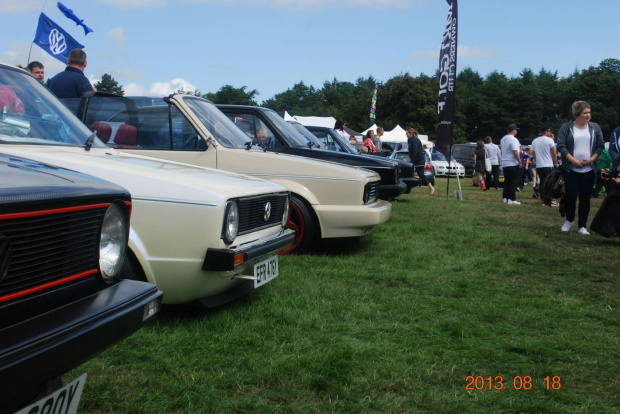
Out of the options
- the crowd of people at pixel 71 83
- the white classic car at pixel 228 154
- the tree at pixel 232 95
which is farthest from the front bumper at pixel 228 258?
the tree at pixel 232 95

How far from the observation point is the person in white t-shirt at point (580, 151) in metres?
8.09

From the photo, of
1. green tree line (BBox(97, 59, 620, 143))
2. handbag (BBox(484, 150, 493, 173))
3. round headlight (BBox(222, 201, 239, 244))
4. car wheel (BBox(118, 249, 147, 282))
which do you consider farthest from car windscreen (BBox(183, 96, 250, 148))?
green tree line (BBox(97, 59, 620, 143))

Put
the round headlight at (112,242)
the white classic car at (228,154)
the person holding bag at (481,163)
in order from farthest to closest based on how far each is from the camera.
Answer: the person holding bag at (481,163), the white classic car at (228,154), the round headlight at (112,242)

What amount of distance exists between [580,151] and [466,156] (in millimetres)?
29953

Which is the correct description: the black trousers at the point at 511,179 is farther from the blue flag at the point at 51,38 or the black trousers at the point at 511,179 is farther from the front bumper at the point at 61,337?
the front bumper at the point at 61,337

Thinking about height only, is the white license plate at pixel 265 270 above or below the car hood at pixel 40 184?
→ below

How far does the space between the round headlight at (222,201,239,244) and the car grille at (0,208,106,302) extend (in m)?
1.57

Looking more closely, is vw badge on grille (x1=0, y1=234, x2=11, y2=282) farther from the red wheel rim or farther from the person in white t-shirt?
the person in white t-shirt

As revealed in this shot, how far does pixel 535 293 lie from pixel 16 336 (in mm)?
4431

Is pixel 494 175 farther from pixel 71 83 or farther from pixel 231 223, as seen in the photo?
pixel 231 223

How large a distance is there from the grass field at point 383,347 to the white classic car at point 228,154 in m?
0.47

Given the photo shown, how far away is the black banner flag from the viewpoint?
46.2 ft

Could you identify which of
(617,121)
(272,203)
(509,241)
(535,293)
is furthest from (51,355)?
(617,121)

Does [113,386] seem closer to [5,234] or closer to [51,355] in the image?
[51,355]
